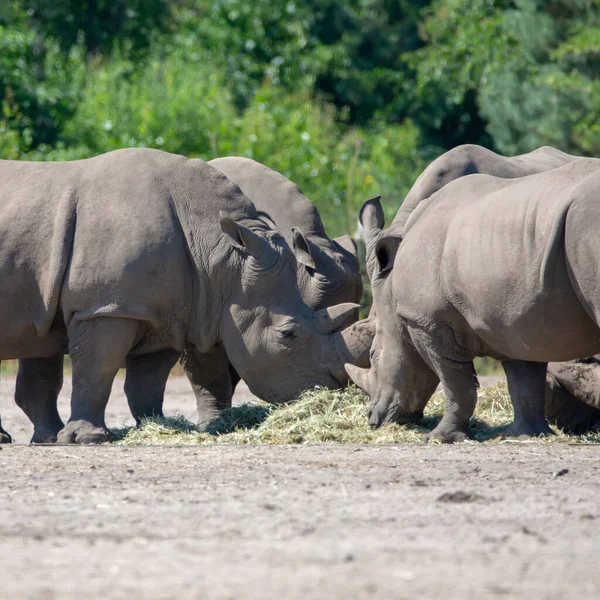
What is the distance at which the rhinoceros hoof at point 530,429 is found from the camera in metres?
8.12

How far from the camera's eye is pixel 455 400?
8273 millimetres

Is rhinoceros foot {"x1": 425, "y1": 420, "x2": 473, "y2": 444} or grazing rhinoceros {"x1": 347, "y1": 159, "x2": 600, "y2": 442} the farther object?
rhinoceros foot {"x1": 425, "y1": 420, "x2": 473, "y2": 444}

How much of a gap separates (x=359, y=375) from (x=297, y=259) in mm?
1166

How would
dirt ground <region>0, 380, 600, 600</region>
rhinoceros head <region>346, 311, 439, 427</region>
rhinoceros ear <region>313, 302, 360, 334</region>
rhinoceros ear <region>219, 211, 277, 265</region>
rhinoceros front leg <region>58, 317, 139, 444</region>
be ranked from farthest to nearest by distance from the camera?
rhinoceros ear <region>313, 302, 360, 334</region>
rhinoceros ear <region>219, 211, 277, 265</region>
rhinoceros front leg <region>58, 317, 139, 444</region>
rhinoceros head <region>346, 311, 439, 427</region>
dirt ground <region>0, 380, 600, 600</region>

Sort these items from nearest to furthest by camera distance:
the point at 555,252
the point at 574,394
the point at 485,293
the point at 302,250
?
1. the point at 555,252
2. the point at 485,293
3. the point at 574,394
4. the point at 302,250

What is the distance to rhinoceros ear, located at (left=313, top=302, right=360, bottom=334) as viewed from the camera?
944 cm

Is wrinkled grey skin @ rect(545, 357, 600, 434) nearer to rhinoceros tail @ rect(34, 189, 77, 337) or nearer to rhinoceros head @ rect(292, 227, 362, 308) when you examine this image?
rhinoceros head @ rect(292, 227, 362, 308)

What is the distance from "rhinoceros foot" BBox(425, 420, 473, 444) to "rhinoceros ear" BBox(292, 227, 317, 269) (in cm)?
192

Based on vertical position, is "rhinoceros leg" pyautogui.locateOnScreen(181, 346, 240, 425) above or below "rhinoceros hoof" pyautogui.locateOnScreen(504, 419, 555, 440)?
below

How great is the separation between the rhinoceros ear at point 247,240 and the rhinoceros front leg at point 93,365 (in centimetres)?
91

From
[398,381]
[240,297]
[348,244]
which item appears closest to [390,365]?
[398,381]

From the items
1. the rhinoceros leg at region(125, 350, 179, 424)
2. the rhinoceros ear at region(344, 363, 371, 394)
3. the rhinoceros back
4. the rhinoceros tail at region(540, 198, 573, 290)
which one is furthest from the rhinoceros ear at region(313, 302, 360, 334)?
the rhinoceros tail at region(540, 198, 573, 290)

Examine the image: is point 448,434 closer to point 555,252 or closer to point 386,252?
point 386,252

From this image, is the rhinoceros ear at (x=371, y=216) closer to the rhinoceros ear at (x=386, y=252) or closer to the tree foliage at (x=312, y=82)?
the rhinoceros ear at (x=386, y=252)
